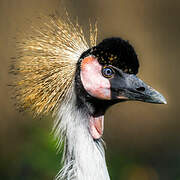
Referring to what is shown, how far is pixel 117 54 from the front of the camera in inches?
77.5

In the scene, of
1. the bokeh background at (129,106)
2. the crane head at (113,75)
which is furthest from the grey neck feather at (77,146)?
the bokeh background at (129,106)

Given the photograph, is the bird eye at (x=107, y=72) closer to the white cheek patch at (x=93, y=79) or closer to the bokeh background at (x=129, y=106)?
the white cheek patch at (x=93, y=79)

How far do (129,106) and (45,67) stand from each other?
2712mm

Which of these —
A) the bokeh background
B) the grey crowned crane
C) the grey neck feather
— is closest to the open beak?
the grey crowned crane

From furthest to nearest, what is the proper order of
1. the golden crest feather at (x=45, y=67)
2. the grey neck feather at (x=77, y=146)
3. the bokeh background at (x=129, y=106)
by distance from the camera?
the bokeh background at (x=129, y=106), the golden crest feather at (x=45, y=67), the grey neck feather at (x=77, y=146)

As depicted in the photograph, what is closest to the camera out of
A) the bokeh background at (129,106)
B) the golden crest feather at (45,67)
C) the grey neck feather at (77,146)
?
the grey neck feather at (77,146)

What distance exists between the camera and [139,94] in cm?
199

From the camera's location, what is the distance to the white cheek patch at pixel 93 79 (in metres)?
2.01

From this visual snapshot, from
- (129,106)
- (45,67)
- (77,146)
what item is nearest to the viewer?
(77,146)

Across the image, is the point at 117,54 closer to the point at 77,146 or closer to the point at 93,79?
the point at 93,79

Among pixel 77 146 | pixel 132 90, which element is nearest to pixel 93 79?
pixel 132 90

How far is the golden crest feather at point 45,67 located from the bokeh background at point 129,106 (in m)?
1.81
